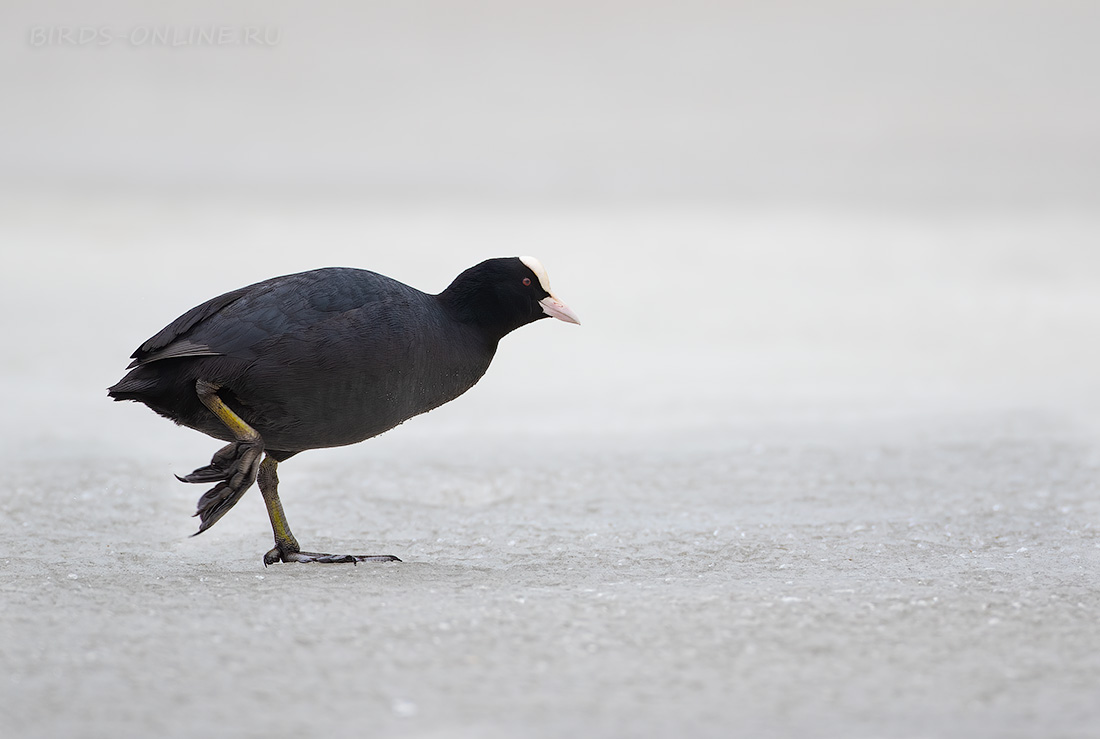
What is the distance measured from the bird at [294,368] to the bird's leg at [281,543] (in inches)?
1.5

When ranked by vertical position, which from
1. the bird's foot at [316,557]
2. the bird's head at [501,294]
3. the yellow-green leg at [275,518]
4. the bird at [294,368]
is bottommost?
the bird's foot at [316,557]

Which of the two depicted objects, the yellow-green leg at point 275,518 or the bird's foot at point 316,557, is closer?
the bird's foot at point 316,557

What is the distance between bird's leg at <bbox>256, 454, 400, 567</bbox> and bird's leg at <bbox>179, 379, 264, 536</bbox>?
454 mm

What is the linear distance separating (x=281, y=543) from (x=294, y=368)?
105 cm

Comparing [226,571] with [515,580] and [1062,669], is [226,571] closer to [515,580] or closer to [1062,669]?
[515,580]

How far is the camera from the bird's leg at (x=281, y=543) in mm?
5910

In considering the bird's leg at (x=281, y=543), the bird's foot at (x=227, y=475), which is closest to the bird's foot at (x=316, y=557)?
the bird's leg at (x=281, y=543)

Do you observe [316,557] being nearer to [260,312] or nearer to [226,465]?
[226,465]

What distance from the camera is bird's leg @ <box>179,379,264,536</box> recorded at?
17.9 ft

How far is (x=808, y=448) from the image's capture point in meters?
A: 9.35

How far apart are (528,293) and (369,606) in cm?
205

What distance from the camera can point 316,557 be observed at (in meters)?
5.94

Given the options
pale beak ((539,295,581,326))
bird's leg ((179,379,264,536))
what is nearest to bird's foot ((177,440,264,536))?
bird's leg ((179,379,264,536))

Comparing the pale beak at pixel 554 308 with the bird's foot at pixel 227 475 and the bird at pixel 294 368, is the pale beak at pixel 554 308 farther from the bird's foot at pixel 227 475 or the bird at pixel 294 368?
the bird's foot at pixel 227 475
